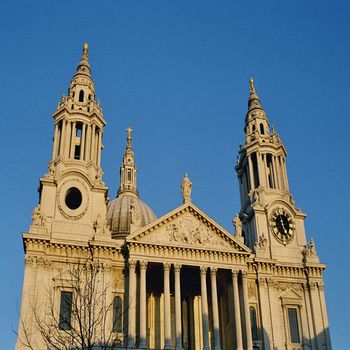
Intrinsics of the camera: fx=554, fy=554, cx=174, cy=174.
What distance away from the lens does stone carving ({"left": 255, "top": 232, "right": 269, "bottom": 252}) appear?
48562 mm

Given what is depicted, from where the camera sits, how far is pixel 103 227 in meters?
44.6

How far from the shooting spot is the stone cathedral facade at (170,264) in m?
41.6

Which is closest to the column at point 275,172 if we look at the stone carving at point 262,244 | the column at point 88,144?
the stone carving at point 262,244

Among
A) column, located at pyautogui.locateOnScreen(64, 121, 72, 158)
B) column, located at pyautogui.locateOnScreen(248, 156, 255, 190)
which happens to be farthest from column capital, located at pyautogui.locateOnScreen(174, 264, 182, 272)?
column, located at pyautogui.locateOnScreen(64, 121, 72, 158)

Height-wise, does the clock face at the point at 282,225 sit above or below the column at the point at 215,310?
above

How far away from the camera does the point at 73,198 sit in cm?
4725

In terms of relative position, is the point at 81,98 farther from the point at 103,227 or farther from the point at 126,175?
the point at 126,175

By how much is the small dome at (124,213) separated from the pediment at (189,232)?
12623mm

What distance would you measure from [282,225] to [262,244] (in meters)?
3.86

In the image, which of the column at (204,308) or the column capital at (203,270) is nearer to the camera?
the column at (204,308)

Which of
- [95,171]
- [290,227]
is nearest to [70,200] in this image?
[95,171]

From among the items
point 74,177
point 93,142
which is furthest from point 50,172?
point 93,142

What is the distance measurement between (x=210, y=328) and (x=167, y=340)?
7.51m

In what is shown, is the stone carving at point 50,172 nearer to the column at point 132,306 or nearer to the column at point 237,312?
the column at point 132,306
